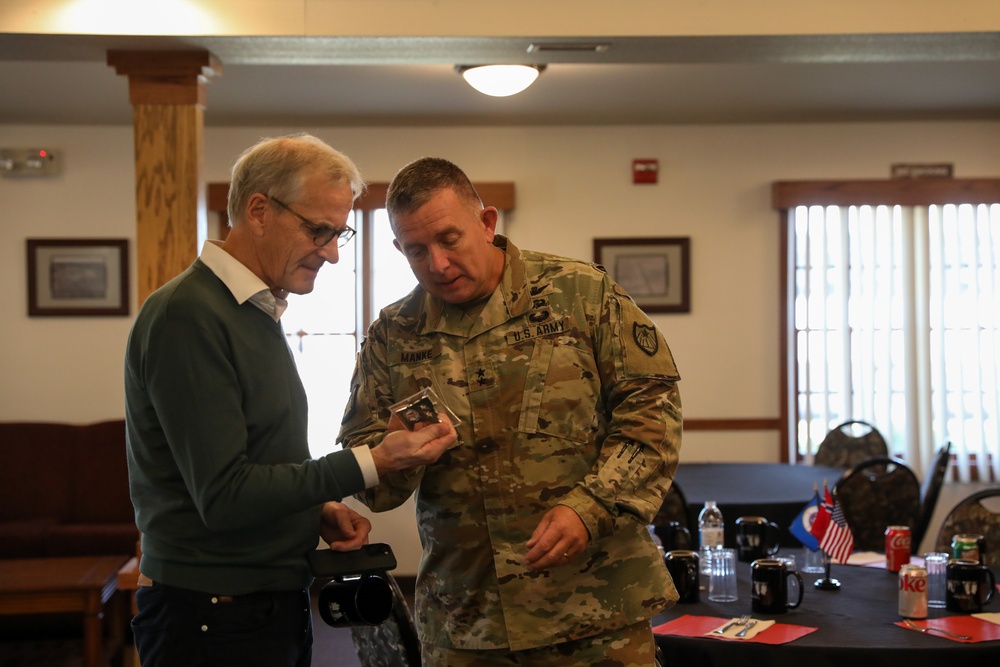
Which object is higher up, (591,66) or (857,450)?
(591,66)

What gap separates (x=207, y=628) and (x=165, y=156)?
260cm

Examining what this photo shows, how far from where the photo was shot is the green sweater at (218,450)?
1642 millimetres

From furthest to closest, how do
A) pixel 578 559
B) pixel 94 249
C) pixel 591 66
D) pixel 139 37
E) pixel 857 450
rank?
pixel 94 249 → pixel 857 450 → pixel 591 66 → pixel 139 37 → pixel 578 559

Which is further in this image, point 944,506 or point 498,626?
point 944,506

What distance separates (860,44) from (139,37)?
2695 millimetres

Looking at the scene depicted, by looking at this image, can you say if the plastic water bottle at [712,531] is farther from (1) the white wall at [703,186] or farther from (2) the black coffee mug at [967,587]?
(1) the white wall at [703,186]

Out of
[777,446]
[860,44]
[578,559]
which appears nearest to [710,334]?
[777,446]

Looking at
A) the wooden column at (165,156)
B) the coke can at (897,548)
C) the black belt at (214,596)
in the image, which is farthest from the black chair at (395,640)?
the wooden column at (165,156)

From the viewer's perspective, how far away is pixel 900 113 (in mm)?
6543

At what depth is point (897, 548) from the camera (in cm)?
343

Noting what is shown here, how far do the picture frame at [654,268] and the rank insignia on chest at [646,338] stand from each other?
183 inches

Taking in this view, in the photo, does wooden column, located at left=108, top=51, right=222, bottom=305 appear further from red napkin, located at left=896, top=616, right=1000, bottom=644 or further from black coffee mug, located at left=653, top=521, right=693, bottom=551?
red napkin, located at left=896, top=616, right=1000, bottom=644

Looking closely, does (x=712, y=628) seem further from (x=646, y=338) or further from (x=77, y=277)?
(x=77, y=277)

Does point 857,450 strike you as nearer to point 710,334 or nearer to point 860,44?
point 710,334
